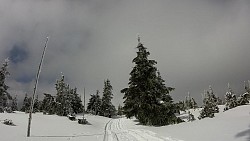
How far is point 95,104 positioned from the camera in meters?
93.5

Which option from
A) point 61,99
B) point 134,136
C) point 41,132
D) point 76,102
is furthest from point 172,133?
point 76,102

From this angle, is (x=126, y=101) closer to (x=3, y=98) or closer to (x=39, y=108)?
(x=3, y=98)

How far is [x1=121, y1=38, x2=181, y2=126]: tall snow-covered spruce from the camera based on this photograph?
3325 centimetres

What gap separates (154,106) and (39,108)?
83367 millimetres

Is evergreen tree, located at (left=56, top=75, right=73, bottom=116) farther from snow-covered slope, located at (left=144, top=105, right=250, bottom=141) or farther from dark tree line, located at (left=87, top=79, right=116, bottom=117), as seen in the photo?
snow-covered slope, located at (left=144, top=105, right=250, bottom=141)

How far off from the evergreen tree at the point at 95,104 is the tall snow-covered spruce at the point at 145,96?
5827 cm

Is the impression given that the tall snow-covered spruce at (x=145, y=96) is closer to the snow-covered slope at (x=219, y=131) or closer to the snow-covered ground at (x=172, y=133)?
the snow-covered ground at (x=172, y=133)

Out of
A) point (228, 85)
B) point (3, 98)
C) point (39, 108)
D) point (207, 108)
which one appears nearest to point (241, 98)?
point (207, 108)

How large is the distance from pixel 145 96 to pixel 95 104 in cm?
6258

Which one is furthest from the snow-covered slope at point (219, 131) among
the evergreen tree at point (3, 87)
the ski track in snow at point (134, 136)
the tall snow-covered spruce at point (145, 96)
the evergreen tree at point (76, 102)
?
the evergreen tree at point (76, 102)

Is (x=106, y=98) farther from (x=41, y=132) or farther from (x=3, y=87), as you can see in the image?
(x=41, y=132)

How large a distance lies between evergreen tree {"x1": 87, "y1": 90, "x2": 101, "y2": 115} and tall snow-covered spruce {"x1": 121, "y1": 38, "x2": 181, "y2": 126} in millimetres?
58265

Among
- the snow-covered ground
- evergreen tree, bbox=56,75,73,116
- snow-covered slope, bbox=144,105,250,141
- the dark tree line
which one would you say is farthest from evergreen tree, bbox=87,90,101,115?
snow-covered slope, bbox=144,105,250,141

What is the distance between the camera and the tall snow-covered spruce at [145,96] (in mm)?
33250
